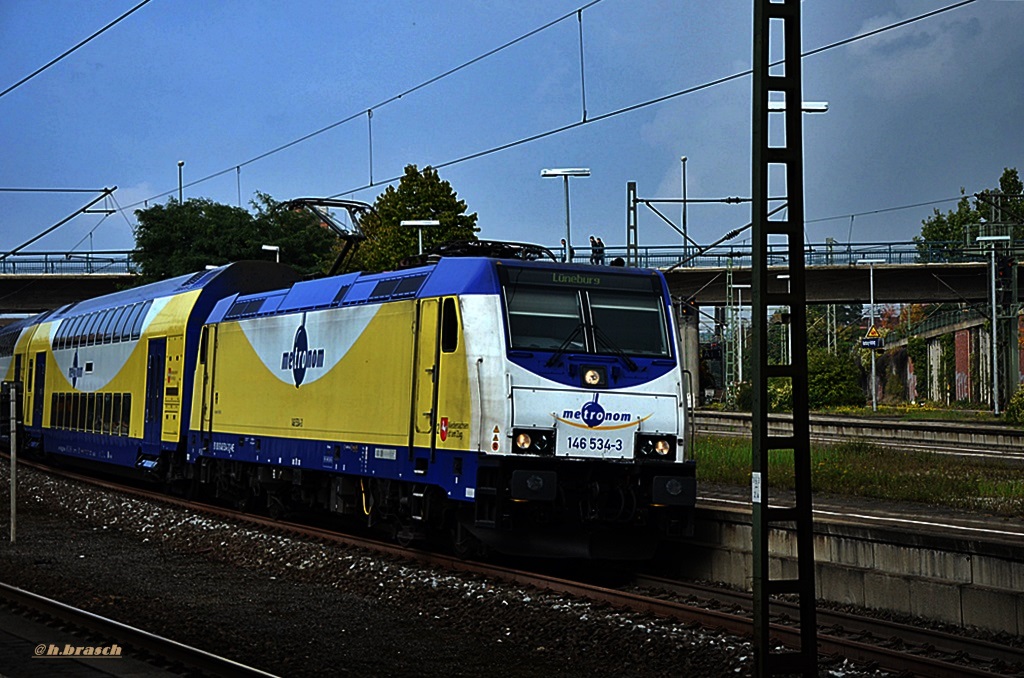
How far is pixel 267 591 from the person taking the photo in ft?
47.9

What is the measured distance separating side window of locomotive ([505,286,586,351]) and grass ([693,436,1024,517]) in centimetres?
737

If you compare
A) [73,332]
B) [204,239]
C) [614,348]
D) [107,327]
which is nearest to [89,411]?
[107,327]

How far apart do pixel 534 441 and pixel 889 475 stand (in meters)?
10.6

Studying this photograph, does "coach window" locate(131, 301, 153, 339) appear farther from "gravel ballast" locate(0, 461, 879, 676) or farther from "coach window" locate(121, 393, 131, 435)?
"gravel ballast" locate(0, 461, 879, 676)

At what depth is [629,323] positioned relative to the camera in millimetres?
15555

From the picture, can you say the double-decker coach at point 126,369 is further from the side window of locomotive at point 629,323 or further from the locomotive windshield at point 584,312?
the side window of locomotive at point 629,323

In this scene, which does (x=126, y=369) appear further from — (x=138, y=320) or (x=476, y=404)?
(x=476, y=404)

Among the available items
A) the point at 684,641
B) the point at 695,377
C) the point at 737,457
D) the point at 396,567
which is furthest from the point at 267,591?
the point at 695,377

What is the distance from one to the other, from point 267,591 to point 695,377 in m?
26.3

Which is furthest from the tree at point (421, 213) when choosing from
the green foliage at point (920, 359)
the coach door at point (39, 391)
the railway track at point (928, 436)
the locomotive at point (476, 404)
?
the green foliage at point (920, 359)

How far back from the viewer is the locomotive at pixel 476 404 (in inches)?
574

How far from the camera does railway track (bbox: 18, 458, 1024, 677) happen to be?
33.2ft

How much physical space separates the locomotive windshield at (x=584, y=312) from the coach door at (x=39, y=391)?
22284 mm

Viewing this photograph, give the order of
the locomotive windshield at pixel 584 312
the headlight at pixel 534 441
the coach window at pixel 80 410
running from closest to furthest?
the headlight at pixel 534 441, the locomotive windshield at pixel 584 312, the coach window at pixel 80 410
